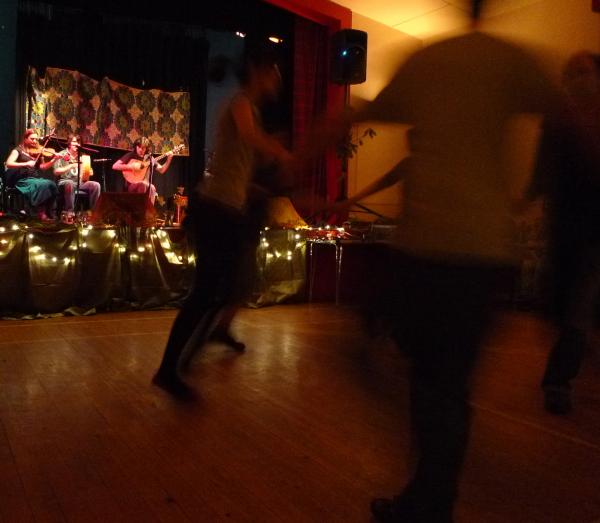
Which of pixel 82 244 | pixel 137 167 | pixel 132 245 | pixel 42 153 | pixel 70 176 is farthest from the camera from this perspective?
pixel 137 167

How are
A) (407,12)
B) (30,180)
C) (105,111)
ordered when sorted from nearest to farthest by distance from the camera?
(30,180) < (407,12) < (105,111)

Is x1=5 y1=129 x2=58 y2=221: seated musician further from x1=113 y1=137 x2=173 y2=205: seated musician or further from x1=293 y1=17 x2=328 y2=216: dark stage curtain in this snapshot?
x1=293 y1=17 x2=328 y2=216: dark stage curtain

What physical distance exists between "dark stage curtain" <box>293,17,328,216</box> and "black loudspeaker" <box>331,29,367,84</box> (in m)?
0.99

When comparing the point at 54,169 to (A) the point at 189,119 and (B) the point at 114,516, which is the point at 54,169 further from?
(B) the point at 114,516

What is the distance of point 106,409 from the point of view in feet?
6.78

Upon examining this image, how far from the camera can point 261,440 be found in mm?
1786

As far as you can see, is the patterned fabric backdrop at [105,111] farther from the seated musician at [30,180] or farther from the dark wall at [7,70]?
the seated musician at [30,180]

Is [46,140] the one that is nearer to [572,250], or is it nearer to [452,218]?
[572,250]

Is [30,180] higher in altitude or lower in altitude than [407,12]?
lower

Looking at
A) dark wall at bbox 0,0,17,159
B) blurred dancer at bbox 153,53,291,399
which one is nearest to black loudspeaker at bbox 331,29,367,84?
blurred dancer at bbox 153,53,291,399

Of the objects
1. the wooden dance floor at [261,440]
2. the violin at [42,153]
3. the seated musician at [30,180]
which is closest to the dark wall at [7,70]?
the violin at [42,153]

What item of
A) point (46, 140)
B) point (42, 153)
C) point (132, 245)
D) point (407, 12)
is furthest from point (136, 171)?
point (407, 12)

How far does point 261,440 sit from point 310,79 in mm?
5728

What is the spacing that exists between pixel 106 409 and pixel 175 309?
2.64m
